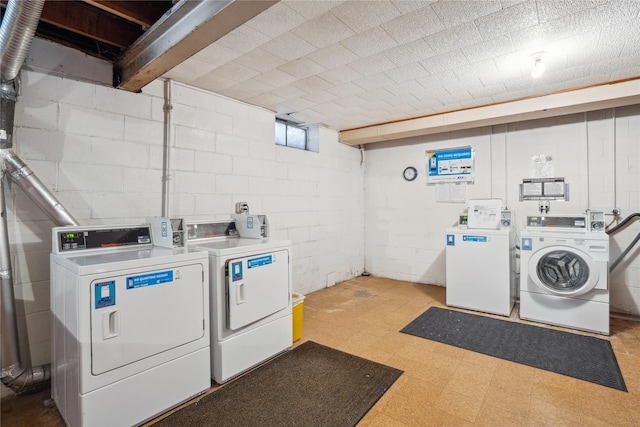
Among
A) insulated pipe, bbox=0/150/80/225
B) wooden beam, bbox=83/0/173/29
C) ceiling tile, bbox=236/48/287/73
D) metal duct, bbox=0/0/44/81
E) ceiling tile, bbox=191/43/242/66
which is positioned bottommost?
insulated pipe, bbox=0/150/80/225

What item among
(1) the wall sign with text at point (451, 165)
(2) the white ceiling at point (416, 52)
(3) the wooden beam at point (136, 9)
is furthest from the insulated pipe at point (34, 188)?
(1) the wall sign with text at point (451, 165)

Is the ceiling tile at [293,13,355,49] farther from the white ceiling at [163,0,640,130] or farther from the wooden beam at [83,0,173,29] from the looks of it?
the wooden beam at [83,0,173,29]

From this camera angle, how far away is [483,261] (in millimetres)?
3445

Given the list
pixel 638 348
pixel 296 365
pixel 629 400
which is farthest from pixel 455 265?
pixel 296 365

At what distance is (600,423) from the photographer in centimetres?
175

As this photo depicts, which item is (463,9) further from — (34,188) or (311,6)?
(34,188)

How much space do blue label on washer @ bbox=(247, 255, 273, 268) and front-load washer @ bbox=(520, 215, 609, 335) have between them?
2616 millimetres

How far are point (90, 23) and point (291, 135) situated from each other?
2.44 metres

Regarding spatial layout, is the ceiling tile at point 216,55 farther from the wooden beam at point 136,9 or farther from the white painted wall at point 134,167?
the white painted wall at point 134,167

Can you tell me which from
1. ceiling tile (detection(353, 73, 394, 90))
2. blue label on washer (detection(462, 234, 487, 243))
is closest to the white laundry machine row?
blue label on washer (detection(462, 234, 487, 243))

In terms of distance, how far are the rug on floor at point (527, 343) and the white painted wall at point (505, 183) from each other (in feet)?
4.14

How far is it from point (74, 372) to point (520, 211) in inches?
180

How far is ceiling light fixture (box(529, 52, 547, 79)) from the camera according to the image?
7.84 ft

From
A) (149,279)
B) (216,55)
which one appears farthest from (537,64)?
(149,279)
